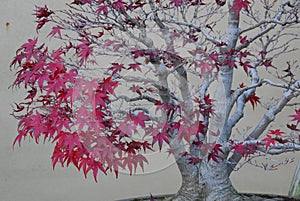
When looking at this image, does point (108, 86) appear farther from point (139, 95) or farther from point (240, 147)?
point (240, 147)

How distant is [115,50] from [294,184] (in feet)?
4.16

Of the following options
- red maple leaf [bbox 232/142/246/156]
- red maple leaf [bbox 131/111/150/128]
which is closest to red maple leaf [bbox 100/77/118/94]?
red maple leaf [bbox 131/111/150/128]

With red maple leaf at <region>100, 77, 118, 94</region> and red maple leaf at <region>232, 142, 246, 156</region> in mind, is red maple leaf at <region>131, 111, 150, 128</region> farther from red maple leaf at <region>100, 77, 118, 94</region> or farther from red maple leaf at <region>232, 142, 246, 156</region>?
red maple leaf at <region>232, 142, 246, 156</region>

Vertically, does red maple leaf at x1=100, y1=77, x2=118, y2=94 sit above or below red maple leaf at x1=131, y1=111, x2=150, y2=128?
above

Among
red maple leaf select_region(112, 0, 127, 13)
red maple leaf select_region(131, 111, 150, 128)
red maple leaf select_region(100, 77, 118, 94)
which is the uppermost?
red maple leaf select_region(112, 0, 127, 13)

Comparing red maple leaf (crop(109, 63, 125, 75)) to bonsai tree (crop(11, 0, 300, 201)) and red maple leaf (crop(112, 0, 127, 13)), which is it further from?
red maple leaf (crop(112, 0, 127, 13))

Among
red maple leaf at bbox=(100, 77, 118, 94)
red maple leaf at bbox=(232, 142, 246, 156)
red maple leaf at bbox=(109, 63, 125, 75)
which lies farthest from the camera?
red maple leaf at bbox=(232, 142, 246, 156)

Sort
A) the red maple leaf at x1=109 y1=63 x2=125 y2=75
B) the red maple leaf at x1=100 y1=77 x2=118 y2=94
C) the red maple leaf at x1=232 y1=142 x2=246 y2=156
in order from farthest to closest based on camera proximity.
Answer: the red maple leaf at x1=232 y1=142 x2=246 y2=156 → the red maple leaf at x1=109 y1=63 x2=125 y2=75 → the red maple leaf at x1=100 y1=77 x2=118 y2=94

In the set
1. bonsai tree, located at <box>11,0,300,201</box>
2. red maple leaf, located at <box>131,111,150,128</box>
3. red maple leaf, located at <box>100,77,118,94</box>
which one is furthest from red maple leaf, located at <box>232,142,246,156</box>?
red maple leaf, located at <box>100,77,118,94</box>

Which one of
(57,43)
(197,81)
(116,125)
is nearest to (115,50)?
(116,125)

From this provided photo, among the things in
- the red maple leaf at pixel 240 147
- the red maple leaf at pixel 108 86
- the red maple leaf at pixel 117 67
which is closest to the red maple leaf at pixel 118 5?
the red maple leaf at pixel 117 67

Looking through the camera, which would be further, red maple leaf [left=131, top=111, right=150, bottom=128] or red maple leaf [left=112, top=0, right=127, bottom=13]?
red maple leaf [left=112, top=0, right=127, bottom=13]

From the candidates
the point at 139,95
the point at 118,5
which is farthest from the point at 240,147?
the point at 118,5

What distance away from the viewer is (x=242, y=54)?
5.44 feet
